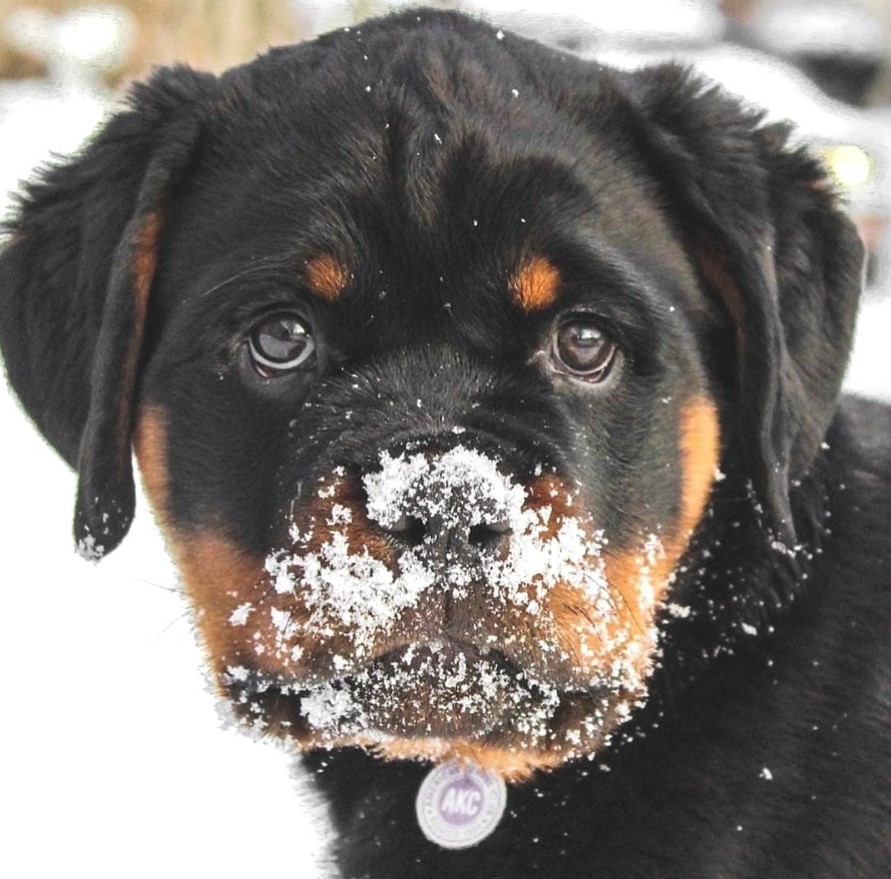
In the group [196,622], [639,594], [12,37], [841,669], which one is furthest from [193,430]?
[12,37]

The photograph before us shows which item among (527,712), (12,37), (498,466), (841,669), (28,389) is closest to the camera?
(498,466)

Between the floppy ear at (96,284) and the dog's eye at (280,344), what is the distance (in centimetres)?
31

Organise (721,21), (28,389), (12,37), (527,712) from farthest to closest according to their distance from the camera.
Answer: (12,37) < (721,21) < (28,389) < (527,712)

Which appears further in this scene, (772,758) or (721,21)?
(721,21)

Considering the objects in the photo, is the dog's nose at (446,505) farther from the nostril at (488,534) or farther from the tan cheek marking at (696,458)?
the tan cheek marking at (696,458)

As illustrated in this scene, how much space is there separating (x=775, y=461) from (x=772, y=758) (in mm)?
606

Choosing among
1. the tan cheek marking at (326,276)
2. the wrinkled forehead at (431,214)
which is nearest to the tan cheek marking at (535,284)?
the wrinkled forehead at (431,214)

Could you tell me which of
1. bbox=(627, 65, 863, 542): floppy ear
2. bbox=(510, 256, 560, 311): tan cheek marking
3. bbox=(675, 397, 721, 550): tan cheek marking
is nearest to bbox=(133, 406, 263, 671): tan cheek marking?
bbox=(510, 256, 560, 311): tan cheek marking

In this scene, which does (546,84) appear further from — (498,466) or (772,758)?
(772,758)

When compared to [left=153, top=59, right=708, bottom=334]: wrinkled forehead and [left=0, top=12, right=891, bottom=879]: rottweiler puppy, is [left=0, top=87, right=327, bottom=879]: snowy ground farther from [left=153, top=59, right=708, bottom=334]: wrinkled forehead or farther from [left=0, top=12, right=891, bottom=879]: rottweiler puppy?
[left=153, top=59, right=708, bottom=334]: wrinkled forehead

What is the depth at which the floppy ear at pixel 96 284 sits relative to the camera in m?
2.93

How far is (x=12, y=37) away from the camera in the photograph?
18.1 m

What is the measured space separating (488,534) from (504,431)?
27cm

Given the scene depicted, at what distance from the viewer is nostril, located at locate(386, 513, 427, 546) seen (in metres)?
2.38
